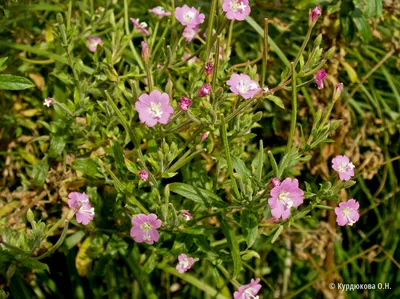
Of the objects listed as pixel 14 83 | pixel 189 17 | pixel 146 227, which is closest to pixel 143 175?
pixel 146 227

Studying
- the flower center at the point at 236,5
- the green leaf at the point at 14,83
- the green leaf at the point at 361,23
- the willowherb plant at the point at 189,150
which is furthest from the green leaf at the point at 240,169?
the green leaf at the point at 361,23

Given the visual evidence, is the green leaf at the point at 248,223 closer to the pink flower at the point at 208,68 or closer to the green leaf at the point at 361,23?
the pink flower at the point at 208,68

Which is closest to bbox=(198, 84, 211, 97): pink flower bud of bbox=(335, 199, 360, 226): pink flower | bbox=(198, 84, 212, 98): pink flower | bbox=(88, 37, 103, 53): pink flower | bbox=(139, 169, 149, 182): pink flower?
bbox=(198, 84, 212, 98): pink flower

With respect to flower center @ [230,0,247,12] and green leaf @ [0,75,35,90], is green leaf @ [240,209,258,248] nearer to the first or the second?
flower center @ [230,0,247,12]

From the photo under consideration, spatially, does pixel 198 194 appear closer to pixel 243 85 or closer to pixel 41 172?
pixel 243 85

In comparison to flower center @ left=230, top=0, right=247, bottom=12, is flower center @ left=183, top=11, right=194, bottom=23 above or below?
below

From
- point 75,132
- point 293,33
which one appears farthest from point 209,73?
point 293,33
